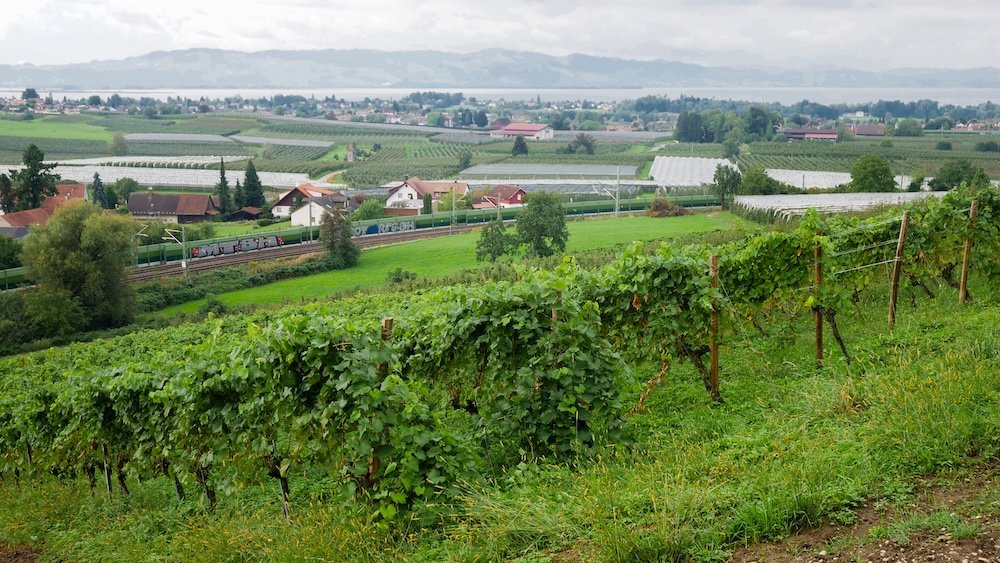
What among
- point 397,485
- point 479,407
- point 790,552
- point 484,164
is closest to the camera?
point 790,552

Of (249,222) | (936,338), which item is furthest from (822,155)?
(936,338)

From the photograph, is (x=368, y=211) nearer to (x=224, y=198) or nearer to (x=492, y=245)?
(x=224, y=198)

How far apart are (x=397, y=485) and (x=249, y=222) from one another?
215 ft

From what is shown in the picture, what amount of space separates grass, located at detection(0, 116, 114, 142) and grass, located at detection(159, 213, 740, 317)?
325ft

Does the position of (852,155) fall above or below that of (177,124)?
below

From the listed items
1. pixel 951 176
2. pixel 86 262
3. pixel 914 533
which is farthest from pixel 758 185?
pixel 914 533

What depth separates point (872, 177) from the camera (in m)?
51.5

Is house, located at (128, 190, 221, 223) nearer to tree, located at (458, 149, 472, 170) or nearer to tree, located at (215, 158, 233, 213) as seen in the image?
tree, located at (215, 158, 233, 213)

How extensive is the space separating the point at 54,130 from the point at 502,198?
99182 millimetres

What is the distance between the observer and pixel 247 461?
806 cm

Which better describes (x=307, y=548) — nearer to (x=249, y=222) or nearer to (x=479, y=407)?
(x=479, y=407)

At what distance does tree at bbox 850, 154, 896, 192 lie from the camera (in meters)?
51.0

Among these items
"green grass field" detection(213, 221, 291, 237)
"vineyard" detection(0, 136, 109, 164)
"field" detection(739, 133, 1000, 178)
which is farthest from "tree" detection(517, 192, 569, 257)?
"vineyard" detection(0, 136, 109, 164)

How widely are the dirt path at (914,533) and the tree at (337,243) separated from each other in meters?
45.4
